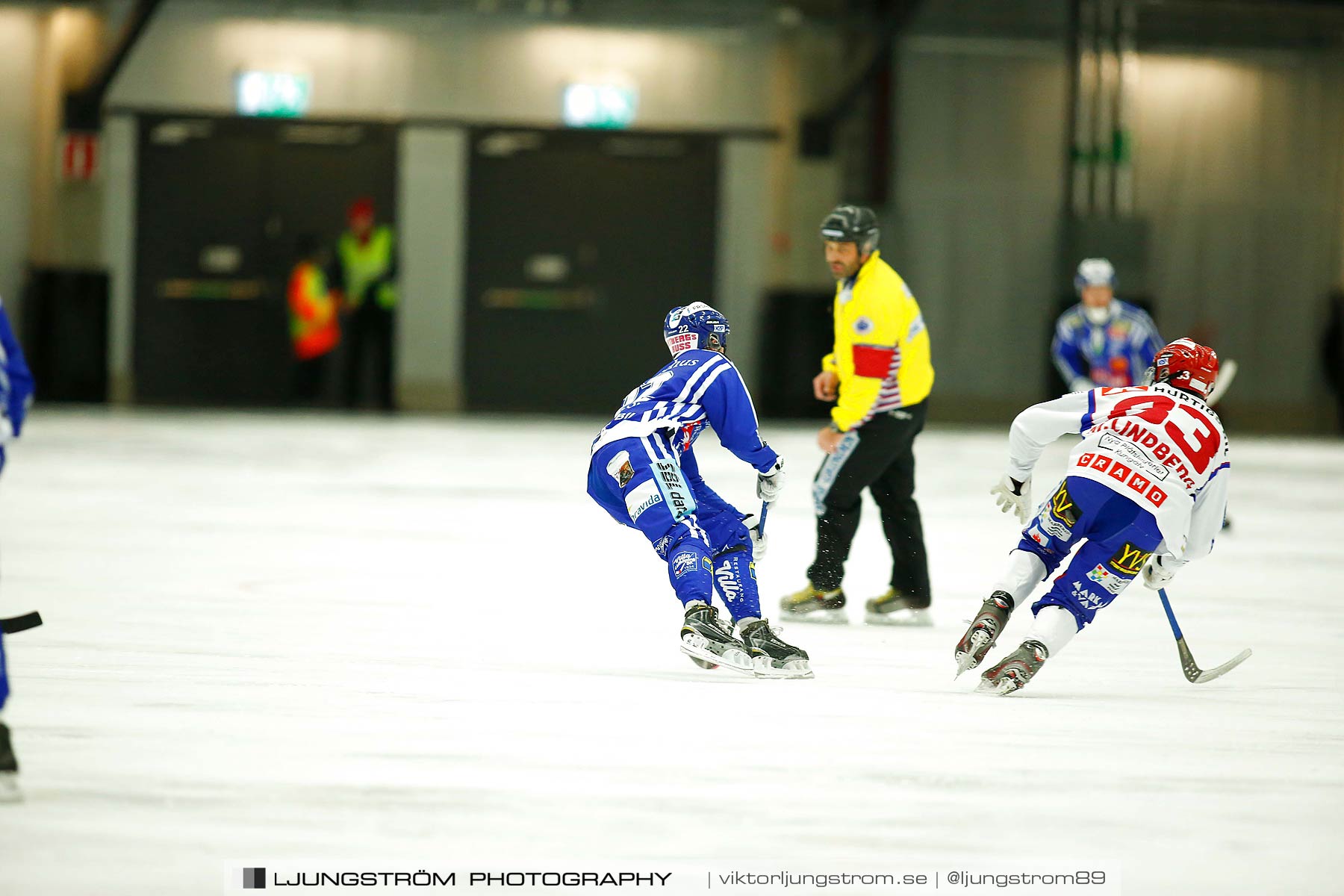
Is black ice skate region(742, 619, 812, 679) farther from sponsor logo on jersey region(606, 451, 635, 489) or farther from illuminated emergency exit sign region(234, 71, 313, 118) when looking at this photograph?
illuminated emergency exit sign region(234, 71, 313, 118)

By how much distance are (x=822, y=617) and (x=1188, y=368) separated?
6.95ft

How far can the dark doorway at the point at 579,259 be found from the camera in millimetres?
19406

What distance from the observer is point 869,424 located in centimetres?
698

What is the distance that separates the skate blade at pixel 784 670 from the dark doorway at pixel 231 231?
14.3 m

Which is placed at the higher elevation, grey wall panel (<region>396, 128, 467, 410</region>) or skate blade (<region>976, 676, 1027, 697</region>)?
grey wall panel (<region>396, 128, 467, 410</region>)

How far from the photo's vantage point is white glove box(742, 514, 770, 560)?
5824 mm

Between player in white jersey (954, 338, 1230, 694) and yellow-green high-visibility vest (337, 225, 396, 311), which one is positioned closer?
player in white jersey (954, 338, 1230, 694)

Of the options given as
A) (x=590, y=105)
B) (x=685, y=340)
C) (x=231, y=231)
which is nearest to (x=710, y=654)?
(x=685, y=340)

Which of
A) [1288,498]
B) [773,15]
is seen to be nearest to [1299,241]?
[773,15]

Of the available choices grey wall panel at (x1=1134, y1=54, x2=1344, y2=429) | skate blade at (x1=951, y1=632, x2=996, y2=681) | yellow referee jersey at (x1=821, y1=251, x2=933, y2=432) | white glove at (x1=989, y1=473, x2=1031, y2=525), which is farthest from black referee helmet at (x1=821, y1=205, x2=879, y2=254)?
grey wall panel at (x1=1134, y1=54, x2=1344, y2=429)

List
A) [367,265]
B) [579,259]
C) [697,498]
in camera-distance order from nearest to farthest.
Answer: [697,498] → [367,265] → [579,259]

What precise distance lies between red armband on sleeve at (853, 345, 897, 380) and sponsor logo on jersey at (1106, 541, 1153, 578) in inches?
67.1

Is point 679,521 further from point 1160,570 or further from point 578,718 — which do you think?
point 1160,570

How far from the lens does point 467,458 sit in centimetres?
1393
